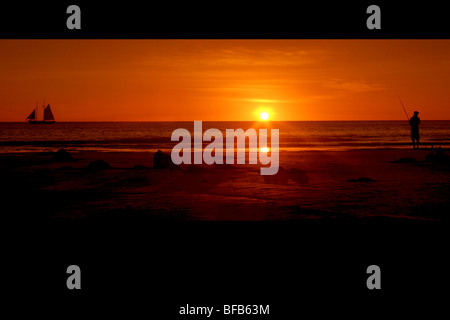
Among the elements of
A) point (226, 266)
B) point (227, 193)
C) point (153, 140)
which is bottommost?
point (226, 266)

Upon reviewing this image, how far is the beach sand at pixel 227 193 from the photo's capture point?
253 inches

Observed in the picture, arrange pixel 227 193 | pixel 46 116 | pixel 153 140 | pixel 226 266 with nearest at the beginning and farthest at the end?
pixel 226 266 → pixel 227 193 → pixel 153 140 → pixel 46 116

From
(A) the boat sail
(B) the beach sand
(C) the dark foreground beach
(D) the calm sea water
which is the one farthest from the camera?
(A) the boat sail

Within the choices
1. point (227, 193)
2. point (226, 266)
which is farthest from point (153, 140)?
point (226, 266)

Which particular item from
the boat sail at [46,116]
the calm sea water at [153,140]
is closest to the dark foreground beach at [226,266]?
the calm sea water at [153,140]

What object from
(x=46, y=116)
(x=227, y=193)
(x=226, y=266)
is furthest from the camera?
(x=46, y=116)

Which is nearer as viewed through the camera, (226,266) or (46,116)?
(226,266)

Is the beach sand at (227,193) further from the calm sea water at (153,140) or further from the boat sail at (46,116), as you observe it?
the boat sail at (46,116)

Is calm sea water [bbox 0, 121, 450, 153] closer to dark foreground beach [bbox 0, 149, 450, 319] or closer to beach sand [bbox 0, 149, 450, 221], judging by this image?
beach sand [bbox 0, 149, 450, 221]

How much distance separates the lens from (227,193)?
8.88 meters

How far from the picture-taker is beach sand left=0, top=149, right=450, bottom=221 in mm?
6418

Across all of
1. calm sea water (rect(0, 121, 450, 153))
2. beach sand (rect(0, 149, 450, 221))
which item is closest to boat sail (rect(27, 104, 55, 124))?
calm sea water (rect(0, 121, 450, 153))

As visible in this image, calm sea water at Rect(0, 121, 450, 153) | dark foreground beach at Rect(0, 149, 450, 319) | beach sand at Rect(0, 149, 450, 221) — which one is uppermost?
calm sea water at Rect(0, 121, 450, 153)

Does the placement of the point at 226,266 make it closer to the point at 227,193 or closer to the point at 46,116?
the point at 227,193
